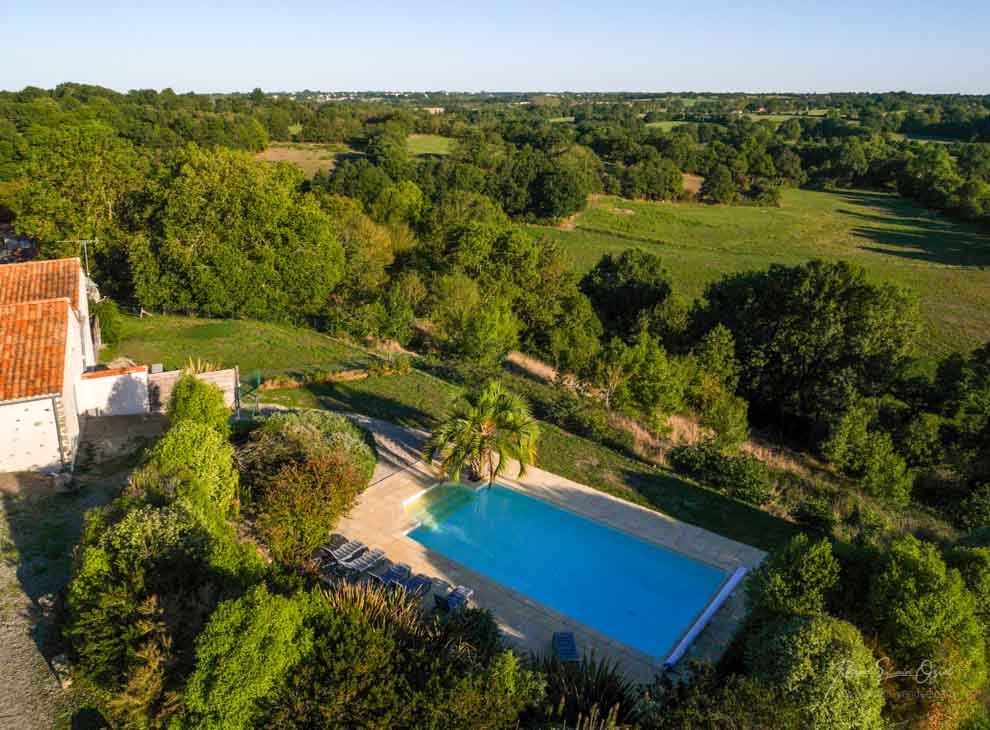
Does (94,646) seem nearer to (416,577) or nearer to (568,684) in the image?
(416,577)

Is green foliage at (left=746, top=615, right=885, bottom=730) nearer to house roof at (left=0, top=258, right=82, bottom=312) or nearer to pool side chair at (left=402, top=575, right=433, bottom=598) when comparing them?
pool side chair at (left=402, top=575, right=433, bottom=598)

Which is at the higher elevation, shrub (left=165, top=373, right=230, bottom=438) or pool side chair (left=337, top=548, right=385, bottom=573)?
shrub (left=165, top=373, right=230, bottom=438)

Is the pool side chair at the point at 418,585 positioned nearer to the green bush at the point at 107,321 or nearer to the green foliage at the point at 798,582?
the green foliage at the point at 798,582

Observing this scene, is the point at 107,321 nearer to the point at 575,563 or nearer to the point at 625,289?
the point at 575,563

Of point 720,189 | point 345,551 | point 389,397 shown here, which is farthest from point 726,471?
point 720,189

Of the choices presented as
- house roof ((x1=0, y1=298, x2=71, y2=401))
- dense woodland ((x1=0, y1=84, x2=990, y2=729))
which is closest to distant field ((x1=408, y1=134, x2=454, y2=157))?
dense woodland ((x1=0, y1=84, x2=990, y2=729))

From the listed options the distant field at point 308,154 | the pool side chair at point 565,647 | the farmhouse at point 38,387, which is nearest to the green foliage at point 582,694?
the pool side chair at point 565,647
